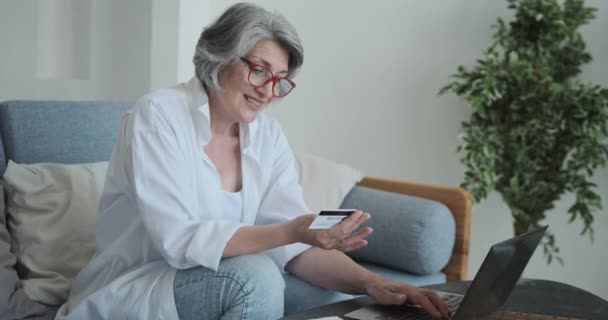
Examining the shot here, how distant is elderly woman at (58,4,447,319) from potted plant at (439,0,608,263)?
4.46 ft

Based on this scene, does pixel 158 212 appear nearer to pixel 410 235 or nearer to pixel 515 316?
pixel 515 316

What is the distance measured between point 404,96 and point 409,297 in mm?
2018

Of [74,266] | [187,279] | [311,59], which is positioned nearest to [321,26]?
[311,59]

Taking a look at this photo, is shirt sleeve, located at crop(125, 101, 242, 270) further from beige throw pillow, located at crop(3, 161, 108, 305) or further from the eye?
beige throw pillow, located at crop(3, 161, 108, 305)

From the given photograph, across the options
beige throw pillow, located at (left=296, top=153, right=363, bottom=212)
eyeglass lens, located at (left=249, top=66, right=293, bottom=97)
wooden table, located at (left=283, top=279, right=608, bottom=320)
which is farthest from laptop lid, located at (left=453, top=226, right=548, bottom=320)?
beige throw pillow, located at (left=296, top=153, right=363, bottom=212)

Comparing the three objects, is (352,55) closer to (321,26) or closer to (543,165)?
(321,26)

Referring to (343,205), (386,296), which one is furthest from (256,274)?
(343,205)

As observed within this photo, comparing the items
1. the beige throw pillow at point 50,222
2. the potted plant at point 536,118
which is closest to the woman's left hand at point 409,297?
the beige throw pillow at point 50,222

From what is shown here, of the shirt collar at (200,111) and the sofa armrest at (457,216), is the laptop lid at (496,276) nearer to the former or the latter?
the shirt collar at (200,111)

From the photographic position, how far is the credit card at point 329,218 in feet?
4.48

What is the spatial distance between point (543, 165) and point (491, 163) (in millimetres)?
247

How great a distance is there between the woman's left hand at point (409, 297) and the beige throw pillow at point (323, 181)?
826mm

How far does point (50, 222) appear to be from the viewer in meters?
1.84

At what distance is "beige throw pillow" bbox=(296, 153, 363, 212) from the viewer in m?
2.42
